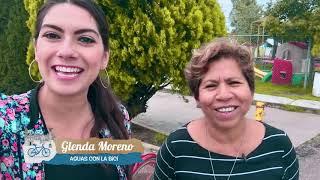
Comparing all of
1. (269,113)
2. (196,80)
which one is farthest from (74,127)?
(269,113)

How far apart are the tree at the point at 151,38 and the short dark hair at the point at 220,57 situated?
126 inches

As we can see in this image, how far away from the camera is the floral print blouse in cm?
167

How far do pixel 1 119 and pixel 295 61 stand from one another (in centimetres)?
1554

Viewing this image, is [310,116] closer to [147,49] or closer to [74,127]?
[147,49]

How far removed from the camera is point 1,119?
5.50 feet

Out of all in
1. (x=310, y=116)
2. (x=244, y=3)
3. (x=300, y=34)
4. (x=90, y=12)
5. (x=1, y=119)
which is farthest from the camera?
(x=244, y=3)

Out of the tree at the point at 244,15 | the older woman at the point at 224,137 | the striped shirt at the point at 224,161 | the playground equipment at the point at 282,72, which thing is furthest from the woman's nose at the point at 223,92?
the tree at the point at 244,15

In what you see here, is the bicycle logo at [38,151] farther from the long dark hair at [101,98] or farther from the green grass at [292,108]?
the green grass at [292,108]

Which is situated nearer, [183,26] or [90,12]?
[90,12]

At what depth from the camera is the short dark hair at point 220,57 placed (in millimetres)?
2098

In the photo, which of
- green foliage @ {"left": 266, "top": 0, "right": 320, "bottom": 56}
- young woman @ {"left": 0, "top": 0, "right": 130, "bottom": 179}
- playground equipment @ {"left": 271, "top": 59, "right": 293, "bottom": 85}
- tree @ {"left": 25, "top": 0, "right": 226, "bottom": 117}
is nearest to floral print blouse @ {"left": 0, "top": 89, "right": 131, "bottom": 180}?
young woman @ {"left": 0, "top": 0, "right": 130, "bottom": 179}

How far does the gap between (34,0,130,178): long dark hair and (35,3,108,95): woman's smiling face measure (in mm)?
50

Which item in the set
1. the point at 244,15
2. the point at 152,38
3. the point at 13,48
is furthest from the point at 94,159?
the point at 244,15

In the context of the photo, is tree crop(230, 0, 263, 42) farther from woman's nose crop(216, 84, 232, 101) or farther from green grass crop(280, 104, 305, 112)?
woman's nose crop(216, 84, 232, 101)
